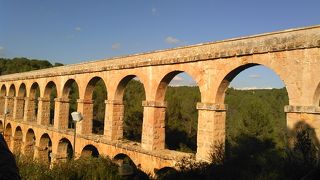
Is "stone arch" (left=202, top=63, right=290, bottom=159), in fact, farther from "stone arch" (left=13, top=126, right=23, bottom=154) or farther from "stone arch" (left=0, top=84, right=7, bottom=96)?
"stone arch" (left=0, top=84, right=7, bottom=96)

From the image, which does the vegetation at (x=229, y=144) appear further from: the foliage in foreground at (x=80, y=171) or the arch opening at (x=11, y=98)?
the arch opening at (x=11, y=98)

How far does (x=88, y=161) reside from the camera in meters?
10.3

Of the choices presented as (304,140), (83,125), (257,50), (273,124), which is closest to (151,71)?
(257,50)

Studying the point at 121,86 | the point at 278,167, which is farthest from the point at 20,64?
the point at 278,167

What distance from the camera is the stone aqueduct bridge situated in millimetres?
8586

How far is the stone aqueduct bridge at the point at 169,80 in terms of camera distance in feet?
28.2

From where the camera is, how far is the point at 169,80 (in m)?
12.7

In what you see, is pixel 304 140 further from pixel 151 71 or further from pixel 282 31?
pixel 151 71

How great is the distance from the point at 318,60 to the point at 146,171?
273 inches

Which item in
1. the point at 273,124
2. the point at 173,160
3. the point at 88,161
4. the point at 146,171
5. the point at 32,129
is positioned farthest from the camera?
the point at 273,124

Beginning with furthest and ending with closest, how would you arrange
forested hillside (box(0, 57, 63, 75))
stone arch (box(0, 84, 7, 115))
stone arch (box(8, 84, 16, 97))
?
1. forested hillside (box(0, 57, 63, 75))
2. stone arch (box(0, 84, 7, 115))
3. stone arch (box(8, 84, 16, 97))

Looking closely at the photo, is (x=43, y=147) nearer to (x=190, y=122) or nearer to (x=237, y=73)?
(x=190, y=122)

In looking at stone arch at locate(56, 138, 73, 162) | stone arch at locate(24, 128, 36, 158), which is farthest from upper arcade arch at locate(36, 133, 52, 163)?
stone arch at locate(56, 138, 73, 162)

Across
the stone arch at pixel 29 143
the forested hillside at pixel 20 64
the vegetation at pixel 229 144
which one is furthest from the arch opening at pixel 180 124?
the forested hillside at pixel 20 64
